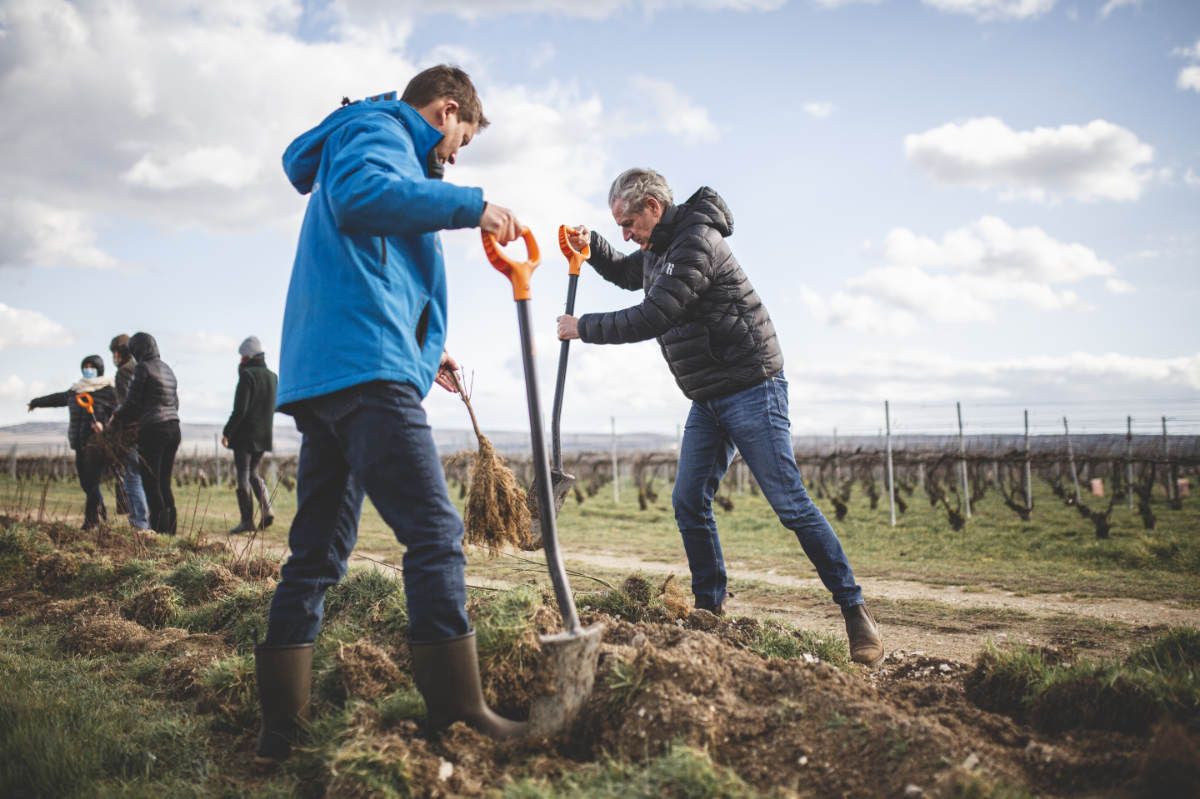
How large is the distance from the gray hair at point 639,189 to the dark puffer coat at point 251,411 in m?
5.66

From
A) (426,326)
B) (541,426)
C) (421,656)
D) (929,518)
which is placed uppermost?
(426,326)

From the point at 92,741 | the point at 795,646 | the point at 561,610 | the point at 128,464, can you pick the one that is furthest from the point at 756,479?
the point at 128,464

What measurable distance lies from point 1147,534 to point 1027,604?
6.87m

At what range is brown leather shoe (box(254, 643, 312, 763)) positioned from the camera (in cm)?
238

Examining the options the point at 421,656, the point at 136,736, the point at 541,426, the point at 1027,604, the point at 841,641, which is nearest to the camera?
the point at 421,656

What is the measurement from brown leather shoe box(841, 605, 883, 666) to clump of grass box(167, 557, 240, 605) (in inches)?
142

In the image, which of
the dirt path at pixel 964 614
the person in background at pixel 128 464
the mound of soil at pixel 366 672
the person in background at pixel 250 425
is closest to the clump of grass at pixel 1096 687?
the dirt path at pixel 964 614

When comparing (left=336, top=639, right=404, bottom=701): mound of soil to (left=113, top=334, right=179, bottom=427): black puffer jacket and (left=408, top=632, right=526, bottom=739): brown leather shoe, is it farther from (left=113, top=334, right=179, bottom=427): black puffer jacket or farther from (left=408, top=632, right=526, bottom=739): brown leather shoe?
(left=113, top=334, right=179, bottom=427): black puffer jacket

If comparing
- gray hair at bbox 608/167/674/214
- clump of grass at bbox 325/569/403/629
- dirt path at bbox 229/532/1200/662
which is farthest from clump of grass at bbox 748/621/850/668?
gray hair at bbox 608/167/674/214

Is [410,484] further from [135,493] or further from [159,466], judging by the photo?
[135,493]

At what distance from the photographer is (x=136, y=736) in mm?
2623

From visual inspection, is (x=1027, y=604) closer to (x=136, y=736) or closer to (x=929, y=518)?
(x=136, y=736)

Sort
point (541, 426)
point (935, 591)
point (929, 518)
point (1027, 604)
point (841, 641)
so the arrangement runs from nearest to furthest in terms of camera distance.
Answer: point (541, 426) → point (841, 641) → point (1027, 604) → point (935, 591) → point (929, 518)

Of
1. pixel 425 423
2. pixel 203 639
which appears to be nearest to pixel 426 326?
pixel 425 423
